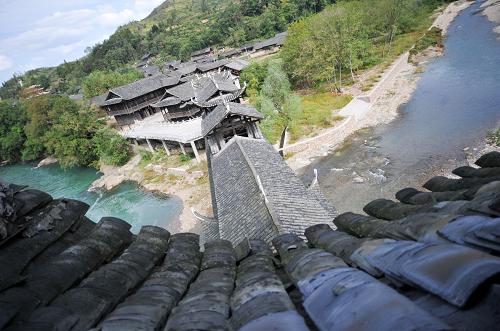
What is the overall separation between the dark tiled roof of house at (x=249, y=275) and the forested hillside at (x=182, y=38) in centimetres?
10822

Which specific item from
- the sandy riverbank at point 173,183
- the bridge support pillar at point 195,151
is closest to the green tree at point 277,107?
the bridge support pillar at point 195,151

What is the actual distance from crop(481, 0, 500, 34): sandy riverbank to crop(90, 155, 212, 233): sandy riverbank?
2010 inches

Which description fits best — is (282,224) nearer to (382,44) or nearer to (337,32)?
(337,32)

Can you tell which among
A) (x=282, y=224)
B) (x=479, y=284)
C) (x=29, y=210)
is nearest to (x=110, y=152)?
(x=282, y=224)

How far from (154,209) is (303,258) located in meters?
30.5

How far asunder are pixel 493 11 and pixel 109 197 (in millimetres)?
74130

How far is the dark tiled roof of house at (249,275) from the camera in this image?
1.90m

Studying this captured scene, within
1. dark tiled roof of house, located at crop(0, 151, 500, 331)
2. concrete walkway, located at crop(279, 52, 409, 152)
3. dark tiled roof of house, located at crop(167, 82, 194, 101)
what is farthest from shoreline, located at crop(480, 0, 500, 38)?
dark tiled roof of house, located at crop(0, 151, 500, 331)

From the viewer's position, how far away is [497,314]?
1641mm

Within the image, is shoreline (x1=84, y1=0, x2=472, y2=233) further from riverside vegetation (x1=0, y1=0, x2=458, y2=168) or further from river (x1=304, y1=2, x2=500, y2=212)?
riverside vegetation (x1=0, y1=0, x2=458, y2=168)

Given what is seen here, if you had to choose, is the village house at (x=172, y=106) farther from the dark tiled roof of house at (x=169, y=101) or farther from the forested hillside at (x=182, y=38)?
the forested hillside at (x=182, y=38)

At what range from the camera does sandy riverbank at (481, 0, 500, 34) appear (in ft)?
181

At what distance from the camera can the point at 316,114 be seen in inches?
1565

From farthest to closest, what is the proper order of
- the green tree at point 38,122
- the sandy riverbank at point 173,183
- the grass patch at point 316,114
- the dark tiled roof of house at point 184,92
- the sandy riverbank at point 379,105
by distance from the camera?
the green tree at point 38,122
the dark tiled roof of house at point 184,92
the grass patch at point 316,114
the sandy riverbank at point 379,105
the sandy riverbank at point 173,183
